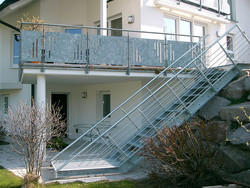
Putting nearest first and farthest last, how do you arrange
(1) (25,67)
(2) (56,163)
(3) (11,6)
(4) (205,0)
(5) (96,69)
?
(2) (56,163)
(1) (25,67)
(5) (96,69)
(3) (11,6)
(4) (205,0)

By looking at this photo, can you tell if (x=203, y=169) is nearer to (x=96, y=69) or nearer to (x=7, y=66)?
(x=96, y=69)

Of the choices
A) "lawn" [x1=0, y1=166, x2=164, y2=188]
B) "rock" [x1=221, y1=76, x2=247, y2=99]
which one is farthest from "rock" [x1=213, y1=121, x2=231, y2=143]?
"lawn" [x1=0, y1=166, x2=164, y2=188]

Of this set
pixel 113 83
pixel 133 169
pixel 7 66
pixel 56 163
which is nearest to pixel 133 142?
pixel 133 169

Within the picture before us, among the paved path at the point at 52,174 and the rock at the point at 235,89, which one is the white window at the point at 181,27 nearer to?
the rock at the point at 235,89

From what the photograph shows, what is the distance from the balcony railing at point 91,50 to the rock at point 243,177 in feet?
14.5

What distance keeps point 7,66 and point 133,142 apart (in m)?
9.35

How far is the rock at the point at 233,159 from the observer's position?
6645 mm

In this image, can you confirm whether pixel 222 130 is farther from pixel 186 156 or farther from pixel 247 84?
pixel 247 84

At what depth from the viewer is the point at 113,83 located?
12.2 metres

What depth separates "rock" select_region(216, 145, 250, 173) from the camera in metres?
6.64

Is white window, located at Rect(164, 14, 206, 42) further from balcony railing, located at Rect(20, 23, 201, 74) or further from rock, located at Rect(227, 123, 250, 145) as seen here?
rock, located at Rect(227, 123, 250, 145)

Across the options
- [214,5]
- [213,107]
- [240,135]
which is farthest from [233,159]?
[214,5]

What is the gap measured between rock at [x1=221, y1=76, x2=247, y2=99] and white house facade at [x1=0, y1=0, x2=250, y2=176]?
23 centimetres

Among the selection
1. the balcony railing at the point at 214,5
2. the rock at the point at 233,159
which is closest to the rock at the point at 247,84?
the rock at the point at 233,159
